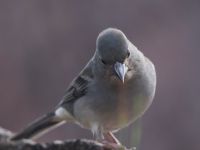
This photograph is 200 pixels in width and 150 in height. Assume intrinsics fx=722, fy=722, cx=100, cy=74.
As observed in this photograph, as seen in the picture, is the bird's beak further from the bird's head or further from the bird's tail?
the bird's tail

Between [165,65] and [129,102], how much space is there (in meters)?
6.37

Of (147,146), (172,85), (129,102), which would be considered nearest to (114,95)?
(129,102)

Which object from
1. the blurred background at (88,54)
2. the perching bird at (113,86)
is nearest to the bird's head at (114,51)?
the perching bird at (113,86)

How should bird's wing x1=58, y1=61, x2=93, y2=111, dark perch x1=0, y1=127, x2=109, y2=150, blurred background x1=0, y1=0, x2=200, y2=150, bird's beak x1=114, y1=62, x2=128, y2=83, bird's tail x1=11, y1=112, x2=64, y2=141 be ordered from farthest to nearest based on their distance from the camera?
blurred background x1=0, y1=0, x2=200, y2=150
bird's tail x1=11, y1=112, x2=64, y2=141
bird's wing x1=58, y1=61, x2=93, y2=111
bird's beak x1=114, y1=62, x2=128, y2=83
dark perch x1=0, y1=127, x2=109, y2=150

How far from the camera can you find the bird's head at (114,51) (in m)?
5.78

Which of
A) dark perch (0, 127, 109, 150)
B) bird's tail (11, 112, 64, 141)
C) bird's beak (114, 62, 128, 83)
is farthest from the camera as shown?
bird's tail (11, 112, 64, 141)

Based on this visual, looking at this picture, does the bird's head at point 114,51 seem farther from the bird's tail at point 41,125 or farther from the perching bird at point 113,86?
the bird's tail at point 41,125

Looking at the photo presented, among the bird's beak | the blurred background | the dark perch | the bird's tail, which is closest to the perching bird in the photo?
the bird's beak

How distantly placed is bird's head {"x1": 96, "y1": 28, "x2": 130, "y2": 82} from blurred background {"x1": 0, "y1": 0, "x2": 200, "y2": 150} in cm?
538

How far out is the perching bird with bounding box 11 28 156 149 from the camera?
19.1ft

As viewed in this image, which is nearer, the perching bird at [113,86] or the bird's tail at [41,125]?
the perching bird at [113,86]

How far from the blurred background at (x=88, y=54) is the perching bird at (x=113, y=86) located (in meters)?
4.57

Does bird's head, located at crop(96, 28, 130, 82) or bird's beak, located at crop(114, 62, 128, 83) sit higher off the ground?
bird's head, located at crop(96, 28, 130, 82)

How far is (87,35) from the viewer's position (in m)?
12.6
